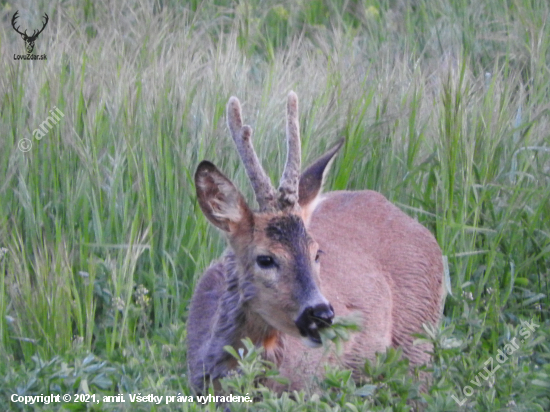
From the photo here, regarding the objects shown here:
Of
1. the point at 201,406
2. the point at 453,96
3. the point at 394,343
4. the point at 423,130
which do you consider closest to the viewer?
the point at 201,406

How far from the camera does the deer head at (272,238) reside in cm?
429

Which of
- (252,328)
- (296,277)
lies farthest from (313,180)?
(252,328)

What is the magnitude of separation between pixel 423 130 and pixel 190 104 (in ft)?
4.69

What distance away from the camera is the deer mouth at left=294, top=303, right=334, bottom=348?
4.19 meters

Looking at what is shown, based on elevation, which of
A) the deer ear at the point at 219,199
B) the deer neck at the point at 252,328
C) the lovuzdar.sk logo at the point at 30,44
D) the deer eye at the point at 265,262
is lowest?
the deer neck at the point at 252,328

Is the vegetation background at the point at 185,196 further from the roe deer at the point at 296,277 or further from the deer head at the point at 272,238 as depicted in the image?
the deer head at the point at 272,238

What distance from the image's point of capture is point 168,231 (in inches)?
231

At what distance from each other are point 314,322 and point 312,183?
0.78 metres

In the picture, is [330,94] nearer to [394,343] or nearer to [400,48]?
[394,343]

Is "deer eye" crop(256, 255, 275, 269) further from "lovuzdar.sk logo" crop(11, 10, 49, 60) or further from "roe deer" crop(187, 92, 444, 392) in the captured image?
"lovuzdar.sk logo" crop(11, 10, 49, 60)

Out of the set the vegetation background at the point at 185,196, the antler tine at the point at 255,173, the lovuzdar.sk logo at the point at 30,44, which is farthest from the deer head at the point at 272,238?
the lovuzdar.sk logo at the point at 30,44

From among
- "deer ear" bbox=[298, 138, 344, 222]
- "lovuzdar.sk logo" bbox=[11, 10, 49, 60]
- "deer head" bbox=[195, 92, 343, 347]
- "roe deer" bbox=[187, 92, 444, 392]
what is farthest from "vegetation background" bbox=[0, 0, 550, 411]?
"deer ear" bbox=[298, 138, 344, 222]

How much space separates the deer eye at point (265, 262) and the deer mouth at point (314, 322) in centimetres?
28

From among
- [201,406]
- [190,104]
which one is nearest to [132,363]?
[201,406]
